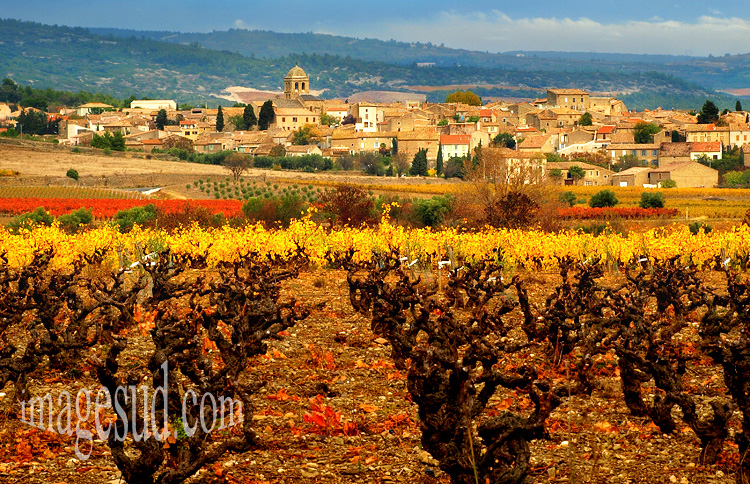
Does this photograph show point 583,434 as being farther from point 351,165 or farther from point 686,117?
point 686,117

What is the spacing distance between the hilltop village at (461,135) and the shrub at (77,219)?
45.2 metres

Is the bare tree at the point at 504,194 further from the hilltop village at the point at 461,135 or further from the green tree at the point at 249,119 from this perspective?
the green tree at the point at 249,119

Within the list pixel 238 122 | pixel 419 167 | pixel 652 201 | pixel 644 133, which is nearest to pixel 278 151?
pixel 419 167

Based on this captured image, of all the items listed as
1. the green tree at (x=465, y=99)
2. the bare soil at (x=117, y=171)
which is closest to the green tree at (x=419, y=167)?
the bare soil at (x=117, y=171)

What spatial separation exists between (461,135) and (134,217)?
79660 millimetres

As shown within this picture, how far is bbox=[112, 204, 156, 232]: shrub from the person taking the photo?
34844mm

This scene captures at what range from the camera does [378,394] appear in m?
10.7

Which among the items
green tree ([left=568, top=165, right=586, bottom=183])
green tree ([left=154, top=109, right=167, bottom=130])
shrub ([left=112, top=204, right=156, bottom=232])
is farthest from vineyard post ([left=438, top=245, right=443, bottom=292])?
green tree ([left=154, top=109, right=167, bottom=130])

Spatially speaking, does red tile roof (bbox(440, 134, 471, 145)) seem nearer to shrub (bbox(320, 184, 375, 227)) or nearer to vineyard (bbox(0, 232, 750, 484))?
shrub (bbox(320, 184, 375, 227))

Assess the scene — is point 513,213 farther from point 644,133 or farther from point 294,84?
point 294,84

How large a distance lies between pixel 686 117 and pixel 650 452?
141 m

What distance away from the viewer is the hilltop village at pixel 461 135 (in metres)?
89.9

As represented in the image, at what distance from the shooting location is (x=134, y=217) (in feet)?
122

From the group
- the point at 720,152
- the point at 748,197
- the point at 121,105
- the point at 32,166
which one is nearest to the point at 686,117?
the point at 720,152
